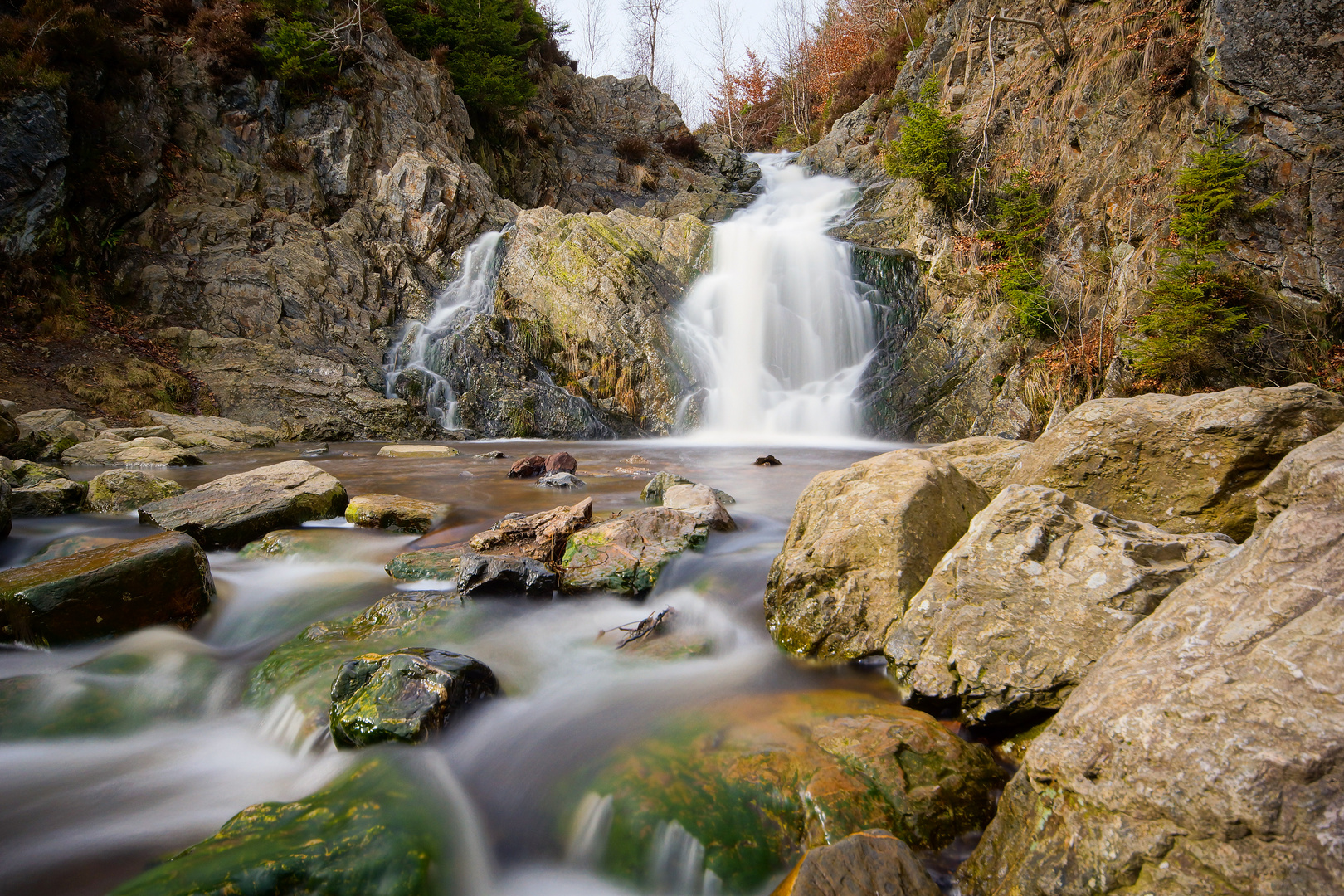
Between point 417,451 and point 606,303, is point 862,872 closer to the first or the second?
point 417,451

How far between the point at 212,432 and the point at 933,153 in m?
15.0

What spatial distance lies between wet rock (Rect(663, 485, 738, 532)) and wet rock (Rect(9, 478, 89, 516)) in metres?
5.54

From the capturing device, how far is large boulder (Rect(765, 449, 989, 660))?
3119 mm

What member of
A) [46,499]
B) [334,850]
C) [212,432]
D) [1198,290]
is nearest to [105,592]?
[334,850]

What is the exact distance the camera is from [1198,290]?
735 centimetres

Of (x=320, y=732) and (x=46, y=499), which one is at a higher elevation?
(x=46, y=499)

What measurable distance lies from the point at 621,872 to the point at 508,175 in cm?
2283

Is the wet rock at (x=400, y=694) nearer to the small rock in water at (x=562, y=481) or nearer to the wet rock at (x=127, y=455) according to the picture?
the small rock in water at (x=562, y=481)

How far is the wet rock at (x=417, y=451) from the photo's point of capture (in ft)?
32.3

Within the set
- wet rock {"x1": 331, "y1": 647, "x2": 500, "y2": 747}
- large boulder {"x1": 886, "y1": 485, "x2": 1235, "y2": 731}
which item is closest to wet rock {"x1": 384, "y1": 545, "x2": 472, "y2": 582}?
wet rock {"x1": 331, "y1": 647, "x2": 500, "y2": 747}

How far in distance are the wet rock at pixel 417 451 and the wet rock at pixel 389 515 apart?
4252 mm

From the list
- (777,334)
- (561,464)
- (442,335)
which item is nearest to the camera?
(561,464)

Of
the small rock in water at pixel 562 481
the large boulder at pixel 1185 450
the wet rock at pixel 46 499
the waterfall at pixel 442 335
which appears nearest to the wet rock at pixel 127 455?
the wet rock at pixel 46 499

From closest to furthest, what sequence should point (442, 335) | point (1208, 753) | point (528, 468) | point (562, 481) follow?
point (1208, 753) < point (562, 481) < point (528, 468) < point (442, 335)
